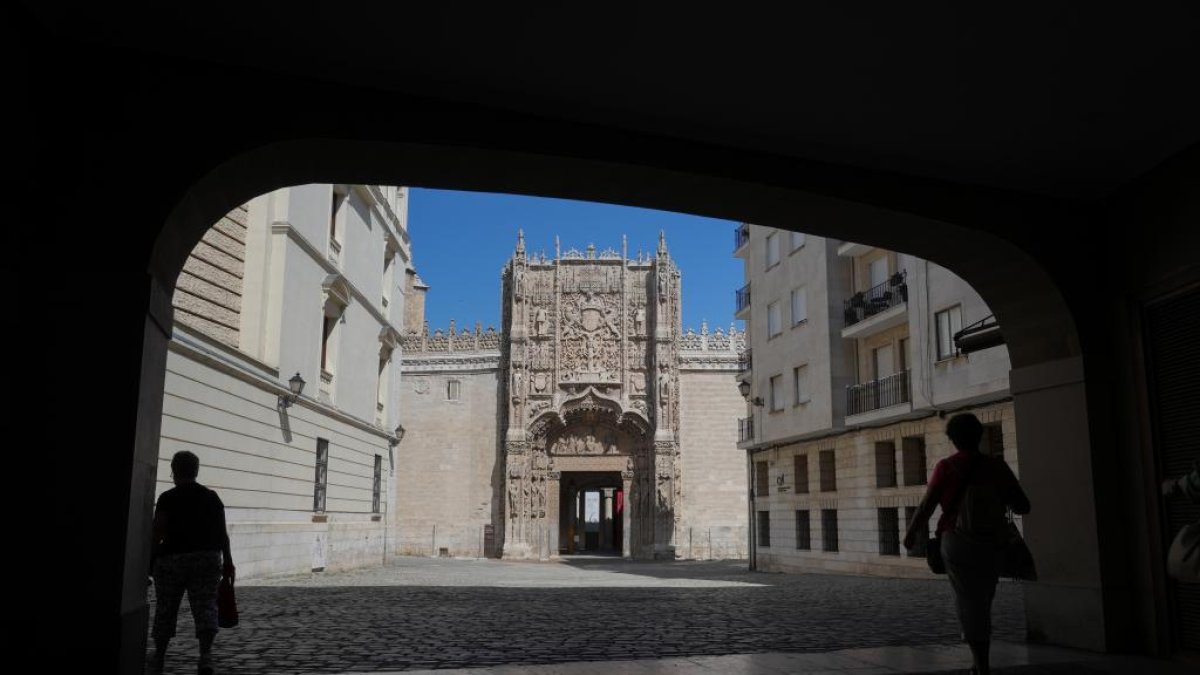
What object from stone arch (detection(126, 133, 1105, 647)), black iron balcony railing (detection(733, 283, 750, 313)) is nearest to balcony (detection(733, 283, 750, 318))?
black iron balcony railing (detection(733, 283, 750, 313))

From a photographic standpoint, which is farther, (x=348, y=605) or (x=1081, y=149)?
(x=348, y=605)

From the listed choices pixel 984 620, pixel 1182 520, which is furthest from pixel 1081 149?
pixel 984 620

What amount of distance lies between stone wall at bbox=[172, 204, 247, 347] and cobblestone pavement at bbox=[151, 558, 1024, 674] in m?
4.39

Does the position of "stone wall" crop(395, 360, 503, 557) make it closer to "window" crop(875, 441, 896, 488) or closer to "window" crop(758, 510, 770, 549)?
"window" crop(758, 510, 770, 549)

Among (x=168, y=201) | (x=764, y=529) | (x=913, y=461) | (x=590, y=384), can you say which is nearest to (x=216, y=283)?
(x=168, y=201)

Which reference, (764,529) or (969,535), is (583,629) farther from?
(764,529)

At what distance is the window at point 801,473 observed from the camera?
28.2 m

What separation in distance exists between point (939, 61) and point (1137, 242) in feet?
9.94

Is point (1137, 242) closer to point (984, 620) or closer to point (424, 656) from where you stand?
point (984, 620)

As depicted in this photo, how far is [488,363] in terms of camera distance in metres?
41.6

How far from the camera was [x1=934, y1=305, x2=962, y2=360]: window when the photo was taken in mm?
20797

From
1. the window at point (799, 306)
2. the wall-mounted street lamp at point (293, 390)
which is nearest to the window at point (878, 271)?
the window at point (799, 306)

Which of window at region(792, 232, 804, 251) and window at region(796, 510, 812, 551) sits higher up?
window at region(792, 232, 804, 251)

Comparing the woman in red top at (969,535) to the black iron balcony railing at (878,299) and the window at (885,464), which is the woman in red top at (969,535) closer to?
the black iron balcony railing at (878,299)
